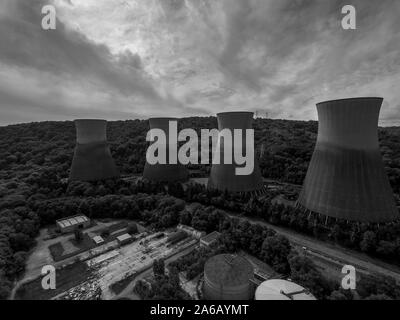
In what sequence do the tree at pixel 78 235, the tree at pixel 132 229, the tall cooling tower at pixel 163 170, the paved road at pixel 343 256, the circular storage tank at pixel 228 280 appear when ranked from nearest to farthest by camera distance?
the circular storage tank at pixel 228 280
the paved road at pixel 343 256
the tree at pixel 78 235
the tree at pixel 132 229
the tall cooling tower at pixel 163 170

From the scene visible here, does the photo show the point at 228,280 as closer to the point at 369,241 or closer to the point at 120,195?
the point at 369,241

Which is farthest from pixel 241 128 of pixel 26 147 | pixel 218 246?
pixel 26 147

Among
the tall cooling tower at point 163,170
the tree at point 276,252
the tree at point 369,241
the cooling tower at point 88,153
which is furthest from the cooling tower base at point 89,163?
the tree at point 369,241

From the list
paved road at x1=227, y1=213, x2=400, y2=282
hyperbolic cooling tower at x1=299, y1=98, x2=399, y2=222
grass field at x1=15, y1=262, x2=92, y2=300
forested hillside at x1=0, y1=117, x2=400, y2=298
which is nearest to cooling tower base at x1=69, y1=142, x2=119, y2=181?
forested hillside at x1=0, y1=117, x2=400, y2=298

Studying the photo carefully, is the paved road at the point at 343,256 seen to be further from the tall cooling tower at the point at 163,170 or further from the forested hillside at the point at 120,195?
the tall cooling tower at the point at 163,170

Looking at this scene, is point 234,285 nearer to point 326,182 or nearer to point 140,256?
point 140,256
